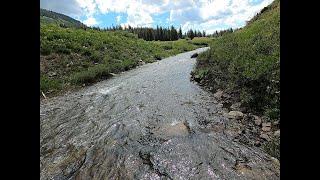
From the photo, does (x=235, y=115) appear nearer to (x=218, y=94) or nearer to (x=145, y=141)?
(x=218, y=94)

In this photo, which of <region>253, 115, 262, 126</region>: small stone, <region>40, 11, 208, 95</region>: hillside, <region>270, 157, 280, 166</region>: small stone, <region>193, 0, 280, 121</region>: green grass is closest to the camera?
<region>270, 157, 280, 166</region>: small stone

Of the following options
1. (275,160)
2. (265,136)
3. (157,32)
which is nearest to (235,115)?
(265,136)

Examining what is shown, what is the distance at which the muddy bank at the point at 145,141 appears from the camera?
6.60 metres

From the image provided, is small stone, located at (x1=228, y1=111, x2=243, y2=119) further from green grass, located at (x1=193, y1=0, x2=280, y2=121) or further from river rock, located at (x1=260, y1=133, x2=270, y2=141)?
river rock, located at (x1=260, y1=133, x2=270, y2=141)

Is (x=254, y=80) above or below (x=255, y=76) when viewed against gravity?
below

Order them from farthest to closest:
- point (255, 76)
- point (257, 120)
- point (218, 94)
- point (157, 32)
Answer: point (157, 32) → point (218, 94) → point (255, 76) → point (257, 120)

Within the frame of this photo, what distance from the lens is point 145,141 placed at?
8406 millimetres

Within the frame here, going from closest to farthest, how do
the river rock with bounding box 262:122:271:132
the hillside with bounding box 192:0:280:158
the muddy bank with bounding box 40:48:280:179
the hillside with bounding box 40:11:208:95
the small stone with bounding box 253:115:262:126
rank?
the muddy bank with bounding box 40:48:280:179
the river rock with bounding box 262:122:271:132
the small stone with bounding box 253:115:262:126
the hillside with bounding box 192:0:280:158
the hillside with bounding box 40:11:208:95

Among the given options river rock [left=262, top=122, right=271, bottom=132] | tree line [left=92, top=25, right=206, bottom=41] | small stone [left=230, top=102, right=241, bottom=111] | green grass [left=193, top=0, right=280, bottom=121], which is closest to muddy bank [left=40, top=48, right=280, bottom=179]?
small stone [left=230, top=102, right=241, bottom=111]

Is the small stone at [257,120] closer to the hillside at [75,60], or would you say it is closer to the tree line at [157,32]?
the hillside at [75,60]

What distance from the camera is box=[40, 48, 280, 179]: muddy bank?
6602mm

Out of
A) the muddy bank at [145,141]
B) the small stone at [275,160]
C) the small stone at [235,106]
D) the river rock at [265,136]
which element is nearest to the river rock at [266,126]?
the river rock at [265,136]
